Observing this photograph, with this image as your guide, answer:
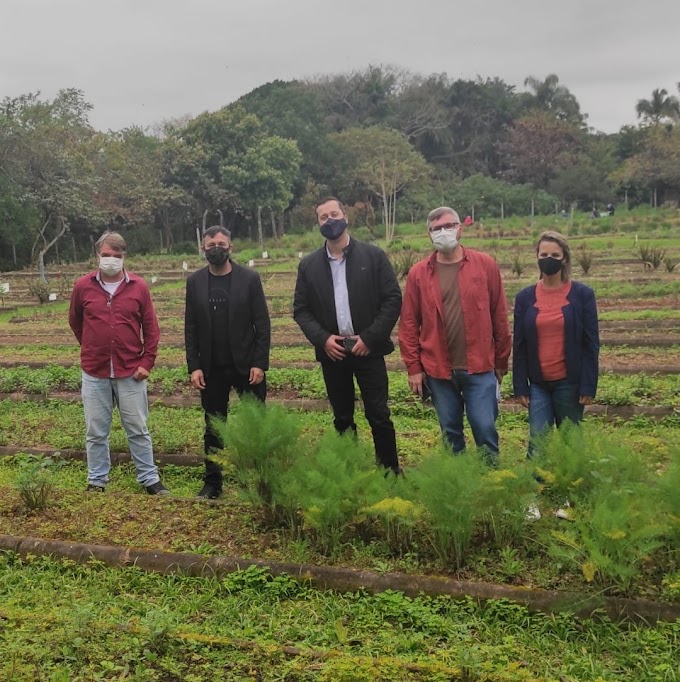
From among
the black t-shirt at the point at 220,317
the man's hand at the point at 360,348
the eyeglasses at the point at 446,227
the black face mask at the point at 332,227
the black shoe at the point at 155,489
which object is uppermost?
the black face mask at the point at 332,227

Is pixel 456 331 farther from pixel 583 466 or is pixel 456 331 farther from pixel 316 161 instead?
pixel 316 161

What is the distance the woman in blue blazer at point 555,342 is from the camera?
4.55m

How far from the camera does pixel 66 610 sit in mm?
3396

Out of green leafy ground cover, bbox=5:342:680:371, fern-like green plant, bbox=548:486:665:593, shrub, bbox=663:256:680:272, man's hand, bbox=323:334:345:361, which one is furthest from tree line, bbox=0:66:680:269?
fern-like green plant, bbox=548:486:665:593

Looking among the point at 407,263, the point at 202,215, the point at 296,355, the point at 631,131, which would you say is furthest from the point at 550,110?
the point at 296,355

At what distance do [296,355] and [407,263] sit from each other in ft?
29.7

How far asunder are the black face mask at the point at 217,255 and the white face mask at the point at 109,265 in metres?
0.73

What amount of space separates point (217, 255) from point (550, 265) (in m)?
2.27

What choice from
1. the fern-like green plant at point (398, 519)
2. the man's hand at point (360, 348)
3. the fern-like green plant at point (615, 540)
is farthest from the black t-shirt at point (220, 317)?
the fern-like green plant at point (615, 540)

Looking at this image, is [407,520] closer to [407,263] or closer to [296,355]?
[296,355]

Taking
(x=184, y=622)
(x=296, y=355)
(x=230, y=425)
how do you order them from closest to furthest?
(x=184, y=622)
(x=230, y=425)
(x=296, y=355)

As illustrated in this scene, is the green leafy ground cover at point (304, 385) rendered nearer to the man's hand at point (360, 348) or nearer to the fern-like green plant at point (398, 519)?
the man's hand at point (360, 348)

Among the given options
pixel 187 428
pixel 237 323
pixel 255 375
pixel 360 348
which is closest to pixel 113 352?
pixel 237 323

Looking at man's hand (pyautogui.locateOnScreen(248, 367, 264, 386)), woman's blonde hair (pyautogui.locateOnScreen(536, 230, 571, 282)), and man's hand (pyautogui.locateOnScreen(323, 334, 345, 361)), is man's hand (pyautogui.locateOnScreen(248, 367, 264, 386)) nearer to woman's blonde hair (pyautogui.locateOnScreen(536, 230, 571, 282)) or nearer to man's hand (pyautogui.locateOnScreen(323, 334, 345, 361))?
man's hand (pyautogui.locateOnScreen(323, 334, 345, 361))
